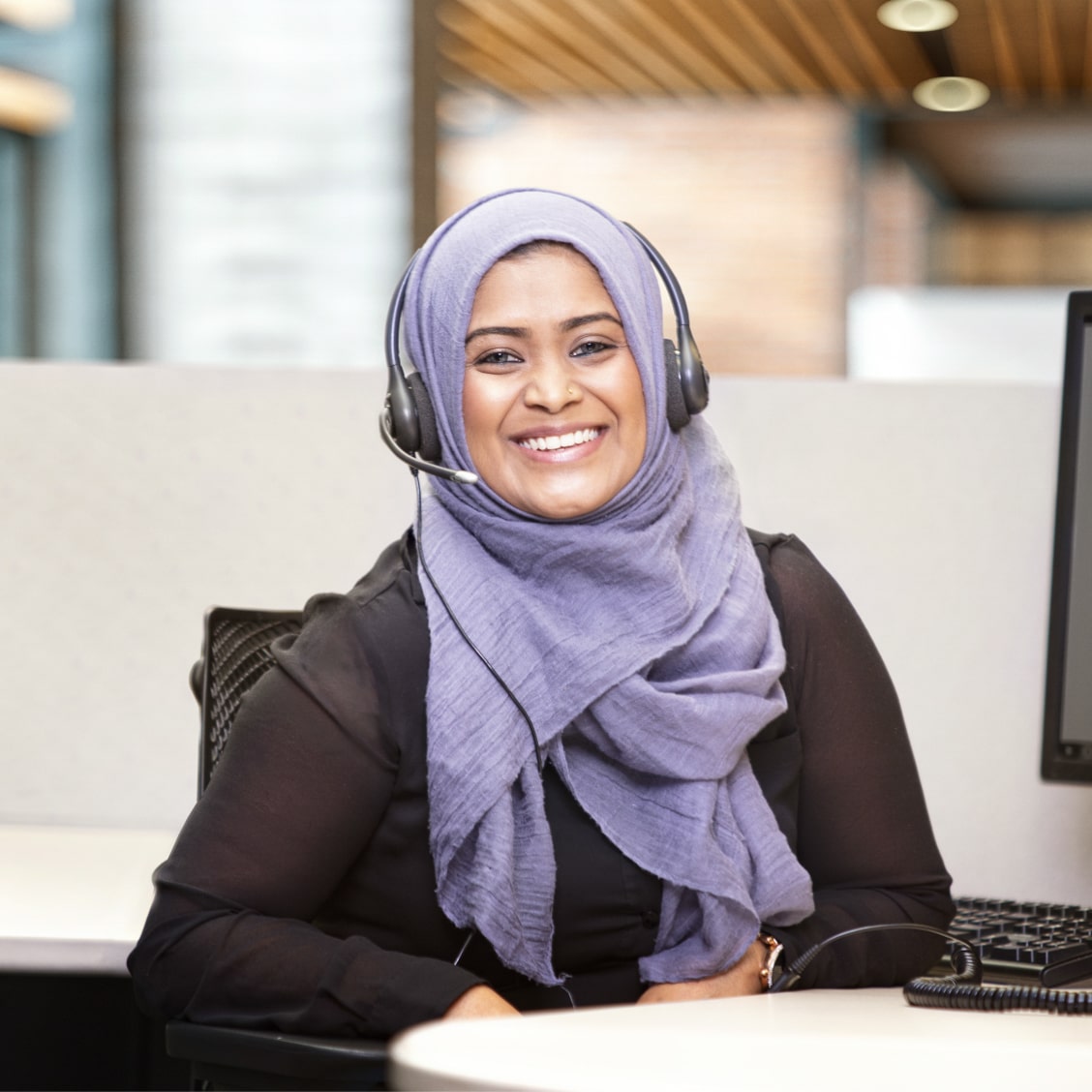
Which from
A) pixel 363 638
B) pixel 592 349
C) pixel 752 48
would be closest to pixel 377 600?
pixel 363 638

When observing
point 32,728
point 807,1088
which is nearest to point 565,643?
point 807,1088

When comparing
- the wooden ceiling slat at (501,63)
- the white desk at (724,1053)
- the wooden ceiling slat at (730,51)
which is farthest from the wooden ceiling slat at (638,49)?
the white desk at (724,1053)

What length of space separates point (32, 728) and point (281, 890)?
2.36 ft

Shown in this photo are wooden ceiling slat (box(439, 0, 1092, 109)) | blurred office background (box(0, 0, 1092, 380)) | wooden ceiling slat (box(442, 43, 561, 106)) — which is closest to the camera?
blurred office background (box(0, 0, 1092, 380))

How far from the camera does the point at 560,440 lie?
1240 mm

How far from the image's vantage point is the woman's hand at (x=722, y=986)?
1156 mm

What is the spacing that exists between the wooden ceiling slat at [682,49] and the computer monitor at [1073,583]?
4694 mm

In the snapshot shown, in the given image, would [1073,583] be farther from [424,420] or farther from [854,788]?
[424,420]

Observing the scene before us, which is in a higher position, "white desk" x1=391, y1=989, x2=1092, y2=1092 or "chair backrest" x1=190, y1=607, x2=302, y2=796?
"chair backrest" x1=190, y1=607, x2=302, y2=796

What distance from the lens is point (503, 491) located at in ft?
4.13

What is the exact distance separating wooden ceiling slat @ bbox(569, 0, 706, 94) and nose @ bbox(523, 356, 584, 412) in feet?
15.5

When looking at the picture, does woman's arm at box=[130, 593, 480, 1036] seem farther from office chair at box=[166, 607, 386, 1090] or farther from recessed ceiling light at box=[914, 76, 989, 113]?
recessed ceiling light at box=[914, 76, 989, 113]

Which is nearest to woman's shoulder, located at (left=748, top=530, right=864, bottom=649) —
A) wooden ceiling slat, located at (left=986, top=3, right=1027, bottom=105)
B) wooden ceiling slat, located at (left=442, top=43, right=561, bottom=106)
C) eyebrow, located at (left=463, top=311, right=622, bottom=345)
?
eyebrow, located at (left=463, top=311, right=622, bottom=345)

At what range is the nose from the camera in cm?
122
